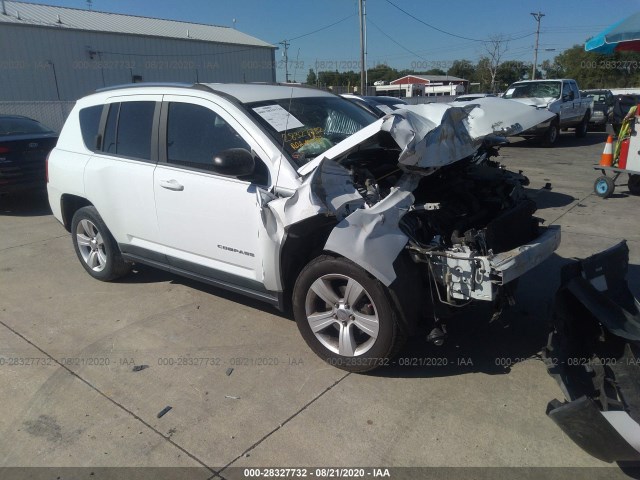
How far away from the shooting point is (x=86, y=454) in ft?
8.97

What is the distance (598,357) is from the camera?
304 cm

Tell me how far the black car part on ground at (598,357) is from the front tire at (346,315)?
95 centimetres

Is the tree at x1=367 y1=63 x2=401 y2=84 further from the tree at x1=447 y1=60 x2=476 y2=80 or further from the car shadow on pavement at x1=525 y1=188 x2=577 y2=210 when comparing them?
the car shadow on pavement at x1=525 y1=188 x2=577 y2=210

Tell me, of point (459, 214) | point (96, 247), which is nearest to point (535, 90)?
point (459, 214)

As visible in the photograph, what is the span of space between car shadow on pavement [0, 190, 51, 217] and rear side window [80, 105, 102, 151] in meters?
4.28

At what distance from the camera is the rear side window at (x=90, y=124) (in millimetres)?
4773

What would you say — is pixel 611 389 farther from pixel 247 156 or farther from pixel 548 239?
pixel 247 156

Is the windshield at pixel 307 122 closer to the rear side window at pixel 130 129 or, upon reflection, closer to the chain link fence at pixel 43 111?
the rear side window at pixel 130 129

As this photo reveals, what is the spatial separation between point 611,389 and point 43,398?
348cm

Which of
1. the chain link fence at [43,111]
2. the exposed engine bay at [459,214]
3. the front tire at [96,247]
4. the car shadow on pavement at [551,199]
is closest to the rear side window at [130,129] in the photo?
the front tire at [96,247]

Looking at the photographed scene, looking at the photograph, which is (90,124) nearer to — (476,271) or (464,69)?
(476,271)

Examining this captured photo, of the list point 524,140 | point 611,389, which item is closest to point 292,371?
point 611,389

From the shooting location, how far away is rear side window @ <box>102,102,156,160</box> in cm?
425

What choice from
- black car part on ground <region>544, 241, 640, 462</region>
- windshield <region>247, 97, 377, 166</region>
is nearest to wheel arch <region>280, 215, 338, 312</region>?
windshield <region>247, 97, 377, 166</region>
